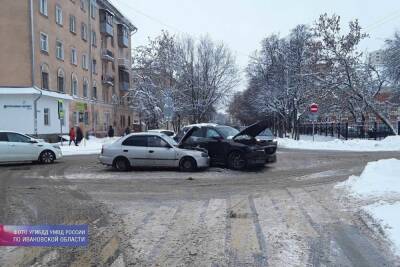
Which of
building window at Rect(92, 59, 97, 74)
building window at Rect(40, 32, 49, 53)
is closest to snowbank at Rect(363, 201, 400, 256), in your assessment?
building window at Rect(40, 32, 49, 53)

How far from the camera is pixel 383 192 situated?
9.64m

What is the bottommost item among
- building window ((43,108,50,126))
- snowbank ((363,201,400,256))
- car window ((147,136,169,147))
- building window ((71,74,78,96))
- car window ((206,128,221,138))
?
snowbank ((363,201,400,256))

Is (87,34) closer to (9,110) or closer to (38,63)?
(38,63)

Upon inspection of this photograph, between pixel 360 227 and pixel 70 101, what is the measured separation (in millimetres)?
39699

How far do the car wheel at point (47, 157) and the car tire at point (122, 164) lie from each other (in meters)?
5.59

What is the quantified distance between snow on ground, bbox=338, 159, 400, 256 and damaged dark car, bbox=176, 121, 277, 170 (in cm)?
455

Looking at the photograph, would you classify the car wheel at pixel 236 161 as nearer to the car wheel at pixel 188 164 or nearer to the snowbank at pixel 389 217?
the car wheel at pixel 188 164

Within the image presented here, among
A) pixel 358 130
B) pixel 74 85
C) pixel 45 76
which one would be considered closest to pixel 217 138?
pixel 45 76

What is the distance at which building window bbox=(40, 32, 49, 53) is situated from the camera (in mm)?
38106

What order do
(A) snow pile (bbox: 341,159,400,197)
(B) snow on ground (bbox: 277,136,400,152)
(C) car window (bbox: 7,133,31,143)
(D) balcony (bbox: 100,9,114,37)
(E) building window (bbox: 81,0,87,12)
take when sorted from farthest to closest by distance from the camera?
(D) balcony (bbox: 100,9,114,37)
(E) building window (bbox: 81,0,87,12)
(B) snow on ground (bbox: 277,136,400,152)
(C) car window (bbox: 7,133,31,143)
(A) snow pile (bbox: 341,159,400,197)

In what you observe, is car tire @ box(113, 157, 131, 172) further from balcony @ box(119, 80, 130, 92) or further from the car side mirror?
balcony @ box(119, 80, 130, 92)

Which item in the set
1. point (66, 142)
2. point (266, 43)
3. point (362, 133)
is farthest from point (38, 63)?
point (266, 43)

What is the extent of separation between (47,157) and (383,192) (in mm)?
15548

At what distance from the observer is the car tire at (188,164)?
15.8 m
